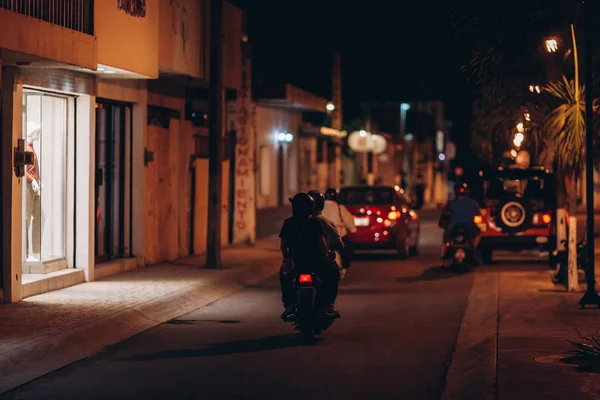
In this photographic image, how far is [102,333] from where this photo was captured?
1416cm

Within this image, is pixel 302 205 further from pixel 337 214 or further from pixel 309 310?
pixel 337 214

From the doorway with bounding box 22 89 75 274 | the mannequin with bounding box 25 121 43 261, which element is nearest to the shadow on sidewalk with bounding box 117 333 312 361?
the doorway with bounding box 22 89 75 274

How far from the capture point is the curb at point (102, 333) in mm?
11656

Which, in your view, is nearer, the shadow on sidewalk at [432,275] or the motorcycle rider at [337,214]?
the motorcycle rider at [337,214]

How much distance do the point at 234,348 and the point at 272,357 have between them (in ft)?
2.64

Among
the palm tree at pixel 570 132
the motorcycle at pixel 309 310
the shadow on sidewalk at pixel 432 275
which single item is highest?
the palm tree at pixel 570 132

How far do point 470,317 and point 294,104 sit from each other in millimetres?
25795

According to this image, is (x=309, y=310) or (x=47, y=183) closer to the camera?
(x=309, y=310)

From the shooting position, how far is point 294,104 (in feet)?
137

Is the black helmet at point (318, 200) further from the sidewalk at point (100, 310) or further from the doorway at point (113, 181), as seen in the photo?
the doorway at point (113, 181)

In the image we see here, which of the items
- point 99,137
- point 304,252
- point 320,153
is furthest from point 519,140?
point 320,153

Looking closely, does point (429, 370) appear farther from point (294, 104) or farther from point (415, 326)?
point (294, 104)

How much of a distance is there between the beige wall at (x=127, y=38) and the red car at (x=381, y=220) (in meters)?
7.48

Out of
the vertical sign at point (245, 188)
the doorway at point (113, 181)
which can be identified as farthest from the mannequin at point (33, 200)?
→ the vertical sign at point (245, 188)
